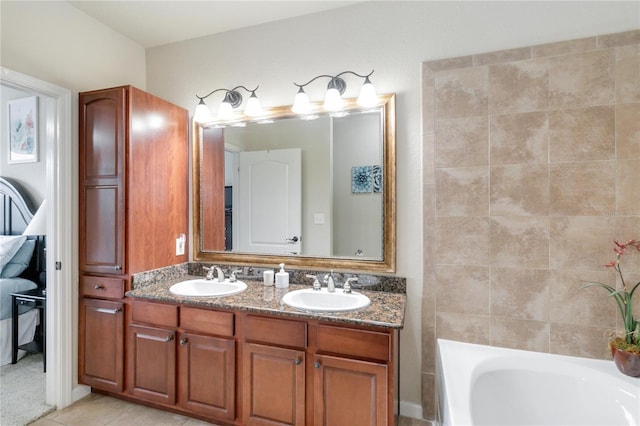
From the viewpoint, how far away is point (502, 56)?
179 centimetres

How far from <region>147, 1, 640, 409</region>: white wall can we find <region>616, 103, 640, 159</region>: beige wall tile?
0.43 m

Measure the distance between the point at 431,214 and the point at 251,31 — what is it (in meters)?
1.90

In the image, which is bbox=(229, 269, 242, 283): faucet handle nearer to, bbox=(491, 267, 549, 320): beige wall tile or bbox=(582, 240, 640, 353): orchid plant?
bbox=(491, 267, 549, 320): beige wall tile

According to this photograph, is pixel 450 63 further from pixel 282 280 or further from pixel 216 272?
pixel 216 272

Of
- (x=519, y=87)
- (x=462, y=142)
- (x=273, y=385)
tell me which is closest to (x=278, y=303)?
(x=273, y=385)

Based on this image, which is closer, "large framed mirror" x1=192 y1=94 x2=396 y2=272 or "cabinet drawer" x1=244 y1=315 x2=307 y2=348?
"cabinet drawer" x1=244 y1=315 x2=307 y2=348

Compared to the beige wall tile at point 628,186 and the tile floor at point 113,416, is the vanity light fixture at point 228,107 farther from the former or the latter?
the beige wall tile at point 628,186

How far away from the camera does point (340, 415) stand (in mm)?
1544

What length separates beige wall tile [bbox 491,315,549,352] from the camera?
5.68 ft

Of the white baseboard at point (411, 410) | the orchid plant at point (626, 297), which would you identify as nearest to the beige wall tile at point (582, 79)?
the orchid plant at point (626, 297)

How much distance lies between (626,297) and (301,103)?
2.10m

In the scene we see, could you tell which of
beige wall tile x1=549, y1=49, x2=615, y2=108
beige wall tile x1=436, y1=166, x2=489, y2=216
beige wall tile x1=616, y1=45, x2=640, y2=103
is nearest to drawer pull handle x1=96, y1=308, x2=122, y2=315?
beige wall tile x1=436, y1=166, x2=489, y2=216

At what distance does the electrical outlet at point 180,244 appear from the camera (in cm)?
242

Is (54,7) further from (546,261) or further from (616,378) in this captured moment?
(616,378)
